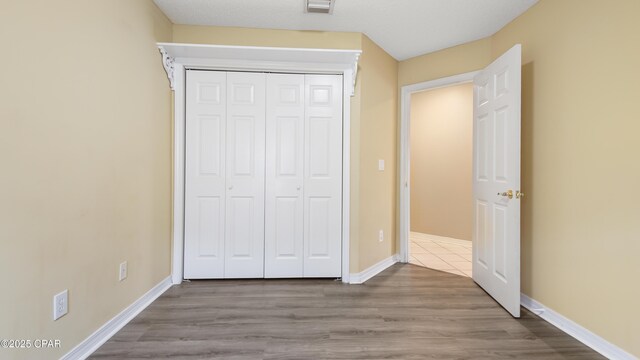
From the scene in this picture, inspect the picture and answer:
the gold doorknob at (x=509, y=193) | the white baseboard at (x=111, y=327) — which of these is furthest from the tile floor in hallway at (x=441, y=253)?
the white baseboard at (x=111, y=327)

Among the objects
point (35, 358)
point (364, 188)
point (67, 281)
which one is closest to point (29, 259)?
point (67, 281)

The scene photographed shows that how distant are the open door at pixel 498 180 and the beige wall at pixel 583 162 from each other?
0.24 m

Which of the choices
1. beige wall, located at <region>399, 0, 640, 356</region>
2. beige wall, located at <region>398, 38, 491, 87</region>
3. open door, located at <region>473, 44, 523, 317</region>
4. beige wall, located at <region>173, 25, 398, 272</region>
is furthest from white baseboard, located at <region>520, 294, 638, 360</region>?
beige wall, located at <region>398, 38, 491, 87</region>

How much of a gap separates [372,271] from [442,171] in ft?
7.93

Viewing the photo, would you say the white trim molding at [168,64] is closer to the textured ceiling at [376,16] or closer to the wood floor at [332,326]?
the textured ceiling at [376,16]

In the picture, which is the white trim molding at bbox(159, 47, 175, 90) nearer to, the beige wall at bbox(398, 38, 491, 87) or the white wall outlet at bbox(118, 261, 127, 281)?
the white wall outlet at bbox(118, 261, 127, 281)

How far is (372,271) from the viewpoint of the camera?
9.93ft

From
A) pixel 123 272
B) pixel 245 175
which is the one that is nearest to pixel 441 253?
pixel 245 175

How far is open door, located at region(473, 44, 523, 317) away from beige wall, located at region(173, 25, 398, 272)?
88cm

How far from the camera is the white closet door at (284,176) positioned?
2.81 metres

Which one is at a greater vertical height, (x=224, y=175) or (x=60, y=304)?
(x=224, y=175)

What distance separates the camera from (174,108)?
2695 mm

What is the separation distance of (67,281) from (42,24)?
4.26ft

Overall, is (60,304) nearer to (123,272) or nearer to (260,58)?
(123,272)
